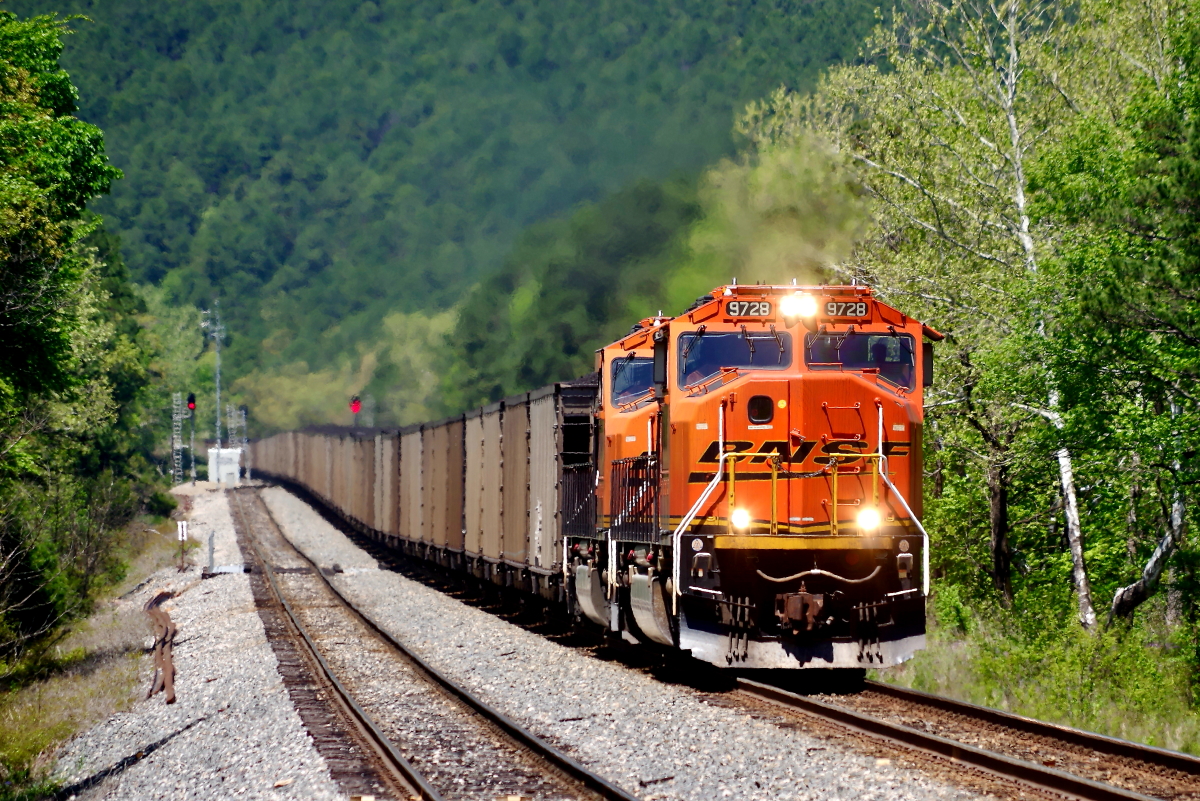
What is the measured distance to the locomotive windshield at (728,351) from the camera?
11.8m

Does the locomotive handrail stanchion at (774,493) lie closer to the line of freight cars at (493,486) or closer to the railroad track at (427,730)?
the railroad track at (427,730)

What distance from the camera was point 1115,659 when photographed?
1323 centimetres

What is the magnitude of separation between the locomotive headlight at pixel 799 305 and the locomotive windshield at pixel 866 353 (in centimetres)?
24

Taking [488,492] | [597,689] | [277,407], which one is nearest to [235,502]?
[488,492]

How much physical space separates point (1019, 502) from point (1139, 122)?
9.08m

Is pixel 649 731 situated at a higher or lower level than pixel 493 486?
lower

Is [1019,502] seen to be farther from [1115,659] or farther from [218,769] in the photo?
[218,769]

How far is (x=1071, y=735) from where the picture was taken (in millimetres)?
9273

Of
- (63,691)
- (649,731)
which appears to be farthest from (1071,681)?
(63,691)

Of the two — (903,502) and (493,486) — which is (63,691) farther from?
(903,502)

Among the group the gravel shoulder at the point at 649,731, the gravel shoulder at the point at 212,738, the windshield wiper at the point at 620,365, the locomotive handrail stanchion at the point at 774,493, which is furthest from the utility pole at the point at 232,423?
the locomotive handrail stanchion at the point at 774,493

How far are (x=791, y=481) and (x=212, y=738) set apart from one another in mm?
6243

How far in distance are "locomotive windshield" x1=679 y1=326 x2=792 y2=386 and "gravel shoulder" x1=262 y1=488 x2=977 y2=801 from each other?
3305 mm

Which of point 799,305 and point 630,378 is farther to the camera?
point 630,378
